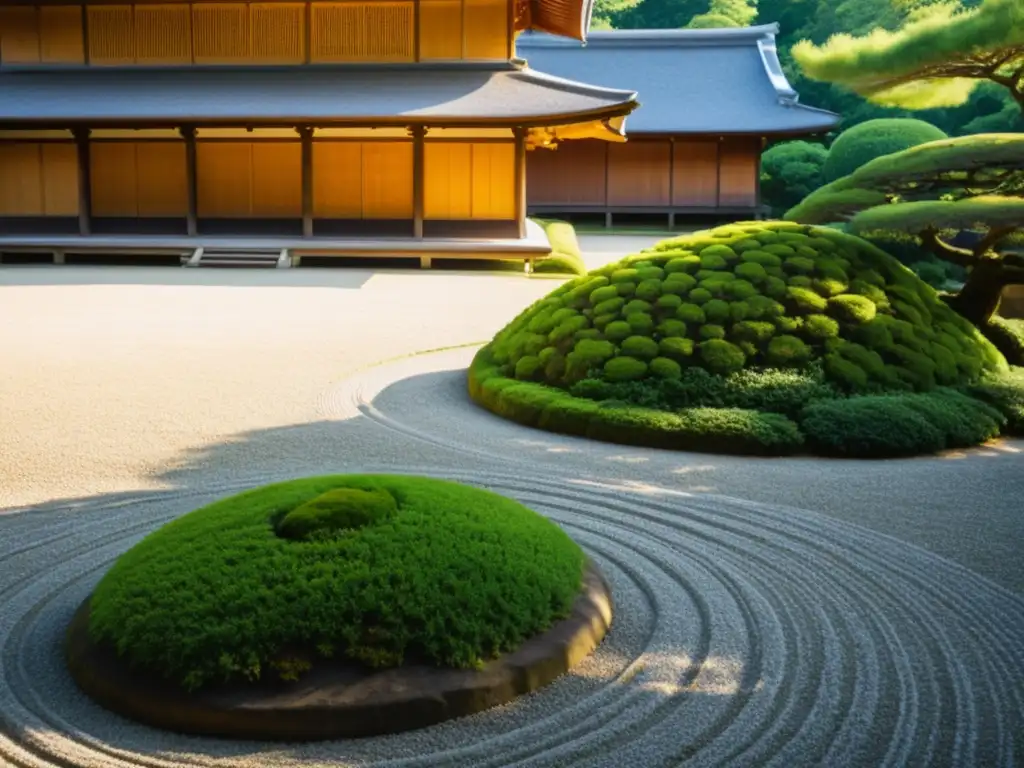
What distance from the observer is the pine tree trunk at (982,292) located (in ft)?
36.1

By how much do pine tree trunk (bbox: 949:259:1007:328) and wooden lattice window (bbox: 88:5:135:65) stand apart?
19158 millimetres

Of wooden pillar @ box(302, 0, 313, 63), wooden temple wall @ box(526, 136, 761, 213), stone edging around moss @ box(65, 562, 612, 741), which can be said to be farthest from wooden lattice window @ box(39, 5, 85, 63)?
stone edging around moss @ box(65, 562, 612, 741)

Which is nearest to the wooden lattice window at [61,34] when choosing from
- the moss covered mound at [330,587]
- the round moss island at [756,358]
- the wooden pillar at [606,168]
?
the wooden pillar at [606,168]

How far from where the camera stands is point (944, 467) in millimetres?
7445

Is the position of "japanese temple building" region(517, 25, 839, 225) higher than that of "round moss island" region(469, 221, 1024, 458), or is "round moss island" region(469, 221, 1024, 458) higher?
"japanese temple building" region(517, 25, 839, 225)

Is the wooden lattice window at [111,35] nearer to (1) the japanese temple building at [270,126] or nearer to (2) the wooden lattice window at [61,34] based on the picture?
(1) the japanese temple building at [270,126]

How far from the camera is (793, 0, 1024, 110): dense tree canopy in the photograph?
1032 centimetres

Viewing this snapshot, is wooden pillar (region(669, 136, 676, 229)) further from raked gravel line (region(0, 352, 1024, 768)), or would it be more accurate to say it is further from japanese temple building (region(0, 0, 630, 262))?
raked gravel line (region(0, 352, 1024, 768))

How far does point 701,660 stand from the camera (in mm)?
4137

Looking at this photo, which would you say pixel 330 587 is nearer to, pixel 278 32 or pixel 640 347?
pixel 640 347

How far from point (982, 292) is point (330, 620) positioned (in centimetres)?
912

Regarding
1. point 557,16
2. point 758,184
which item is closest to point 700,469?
point 557,16

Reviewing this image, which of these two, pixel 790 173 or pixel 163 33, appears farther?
pixel 790 173

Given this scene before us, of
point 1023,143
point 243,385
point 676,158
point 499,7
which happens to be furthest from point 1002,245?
point 676,158
